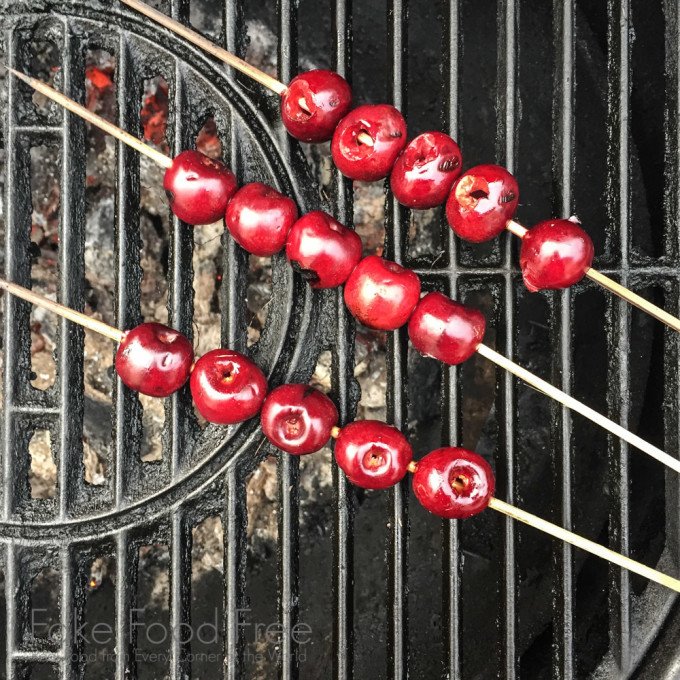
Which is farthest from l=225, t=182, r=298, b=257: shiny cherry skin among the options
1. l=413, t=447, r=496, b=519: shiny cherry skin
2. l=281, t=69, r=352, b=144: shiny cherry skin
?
l=413, t=447, r=496, b=519: shiny cherry skin

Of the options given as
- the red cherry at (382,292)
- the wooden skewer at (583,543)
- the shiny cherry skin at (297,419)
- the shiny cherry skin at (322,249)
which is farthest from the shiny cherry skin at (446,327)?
the wooden skewer at (583,543)

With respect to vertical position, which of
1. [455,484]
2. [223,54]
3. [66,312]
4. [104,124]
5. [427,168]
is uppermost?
[223,54]

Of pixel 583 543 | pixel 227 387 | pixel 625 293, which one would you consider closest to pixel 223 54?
pixel 227 387

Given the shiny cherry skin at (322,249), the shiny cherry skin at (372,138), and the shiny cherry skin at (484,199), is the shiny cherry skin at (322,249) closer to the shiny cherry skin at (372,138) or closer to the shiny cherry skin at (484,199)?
the shiny cherry skin at (372,138)

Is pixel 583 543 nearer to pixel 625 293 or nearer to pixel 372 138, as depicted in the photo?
pixel 625 293

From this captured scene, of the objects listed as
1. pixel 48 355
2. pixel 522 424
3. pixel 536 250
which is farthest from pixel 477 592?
pixel 48 355

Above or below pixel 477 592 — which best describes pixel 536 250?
above

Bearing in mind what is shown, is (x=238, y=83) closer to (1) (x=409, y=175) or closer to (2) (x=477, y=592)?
(1) (x=409, y=175)

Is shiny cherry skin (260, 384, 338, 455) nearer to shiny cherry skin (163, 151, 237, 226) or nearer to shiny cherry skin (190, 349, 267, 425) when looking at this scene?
shiny cherry skin (190, 349, 267, 425)
